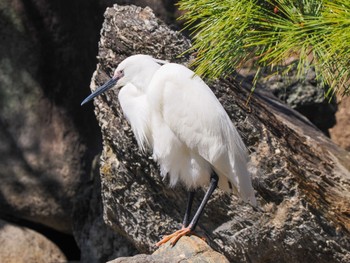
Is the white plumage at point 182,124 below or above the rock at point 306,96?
above

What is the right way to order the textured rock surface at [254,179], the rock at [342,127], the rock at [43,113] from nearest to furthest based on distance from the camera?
the textured rock surface at [254,179] → the rock at [43,113] → the rock at [342,127]

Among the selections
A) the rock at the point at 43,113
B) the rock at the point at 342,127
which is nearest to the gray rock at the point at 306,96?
the rock at the point at 342,127

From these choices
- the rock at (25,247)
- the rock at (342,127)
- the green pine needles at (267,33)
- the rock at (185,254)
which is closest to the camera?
the green pine needles at (267,33)

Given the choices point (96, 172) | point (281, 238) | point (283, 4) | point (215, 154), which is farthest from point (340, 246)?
point (96, 172)

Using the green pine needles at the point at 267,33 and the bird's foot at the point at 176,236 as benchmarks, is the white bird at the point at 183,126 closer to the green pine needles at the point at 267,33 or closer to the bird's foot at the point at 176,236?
the bird's foot at the point at 176,236

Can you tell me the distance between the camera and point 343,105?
489 cm

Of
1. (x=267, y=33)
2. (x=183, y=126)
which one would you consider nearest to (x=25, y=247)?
(x=183, y=126)

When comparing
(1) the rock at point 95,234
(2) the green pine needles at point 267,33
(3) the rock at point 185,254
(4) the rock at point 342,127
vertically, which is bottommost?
(4) the rock at point 342,127

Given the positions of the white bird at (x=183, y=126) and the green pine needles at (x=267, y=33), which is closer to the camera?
the green pine needles at (x=267, y=33)

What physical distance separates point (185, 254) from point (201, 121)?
0.50m

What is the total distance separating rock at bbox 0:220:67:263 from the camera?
441 cm

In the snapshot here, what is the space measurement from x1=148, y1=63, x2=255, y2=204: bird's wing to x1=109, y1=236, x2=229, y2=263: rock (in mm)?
272

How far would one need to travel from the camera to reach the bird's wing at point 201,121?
3.12 metres

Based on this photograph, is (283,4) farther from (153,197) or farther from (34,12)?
(34,12)
